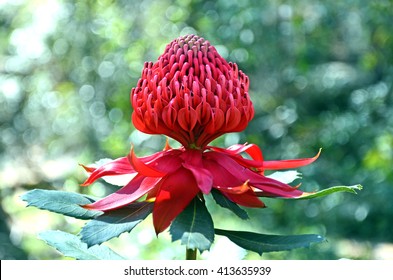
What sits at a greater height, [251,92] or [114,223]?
[114,223]

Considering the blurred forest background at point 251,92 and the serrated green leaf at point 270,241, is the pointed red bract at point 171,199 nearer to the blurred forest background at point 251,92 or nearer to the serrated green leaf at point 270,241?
the serrated green leaf at point 270,241

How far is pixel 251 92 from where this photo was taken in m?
3.85

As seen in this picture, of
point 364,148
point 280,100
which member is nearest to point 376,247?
point 364,148

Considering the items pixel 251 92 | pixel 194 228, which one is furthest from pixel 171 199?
pixel 251 92

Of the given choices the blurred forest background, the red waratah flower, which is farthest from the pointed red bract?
the blurred forest background

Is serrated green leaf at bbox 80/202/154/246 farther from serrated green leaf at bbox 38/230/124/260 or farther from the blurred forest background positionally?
the blurred forest background

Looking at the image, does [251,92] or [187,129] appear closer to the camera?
[187,129]

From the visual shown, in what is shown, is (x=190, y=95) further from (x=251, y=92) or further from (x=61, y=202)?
(x=251, y=92)

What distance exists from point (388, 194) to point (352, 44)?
64.8 inches

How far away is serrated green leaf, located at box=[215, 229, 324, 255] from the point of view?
2.86ft

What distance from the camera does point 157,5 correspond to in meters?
3.58

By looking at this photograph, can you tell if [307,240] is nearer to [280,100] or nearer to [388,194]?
[388,194]

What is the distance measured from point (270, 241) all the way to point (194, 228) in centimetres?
13

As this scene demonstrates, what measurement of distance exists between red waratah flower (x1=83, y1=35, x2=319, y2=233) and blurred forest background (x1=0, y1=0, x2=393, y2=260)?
2.25 metres
